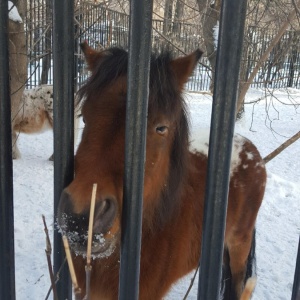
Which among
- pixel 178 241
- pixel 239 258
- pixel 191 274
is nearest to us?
pixel 178 241

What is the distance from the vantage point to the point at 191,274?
385 cm

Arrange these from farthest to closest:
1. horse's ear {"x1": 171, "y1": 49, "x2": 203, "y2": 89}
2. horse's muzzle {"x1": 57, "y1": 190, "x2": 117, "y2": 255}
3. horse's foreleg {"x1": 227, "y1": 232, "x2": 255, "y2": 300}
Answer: horse's foreleg {"x1": 227, "y1": 232, "x2": 255, "y2": 300} < horse's ear {"x1": 171, "y1": 49, "x2": 203, "y2": 89} < horse's muzzle {"x1": 57, "y1": 190, "x2": 117, "y2": 255}

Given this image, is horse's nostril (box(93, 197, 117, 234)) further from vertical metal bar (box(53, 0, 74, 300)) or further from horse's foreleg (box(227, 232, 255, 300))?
horse's foreleg (box(227, 232, 255, 300))

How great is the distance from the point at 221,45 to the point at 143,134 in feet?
0.87

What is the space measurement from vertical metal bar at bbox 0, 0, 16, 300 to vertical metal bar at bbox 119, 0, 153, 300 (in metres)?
0.31

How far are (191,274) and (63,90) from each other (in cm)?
324

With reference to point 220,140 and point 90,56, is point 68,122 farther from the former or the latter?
point 90,56

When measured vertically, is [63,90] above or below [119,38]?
below

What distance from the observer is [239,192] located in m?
3.21

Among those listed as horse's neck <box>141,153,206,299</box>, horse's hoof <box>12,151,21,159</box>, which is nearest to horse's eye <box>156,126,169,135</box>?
horse's neck <box>141,153,206,299</box>

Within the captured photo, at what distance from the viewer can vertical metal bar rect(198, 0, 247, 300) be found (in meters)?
0.86

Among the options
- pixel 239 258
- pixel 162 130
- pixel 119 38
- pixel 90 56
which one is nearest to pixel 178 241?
pixel 162 130

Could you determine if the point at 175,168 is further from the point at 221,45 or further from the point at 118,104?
the point at 221,45

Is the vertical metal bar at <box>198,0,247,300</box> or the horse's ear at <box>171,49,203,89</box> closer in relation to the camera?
the vertical metal bar at <box>198,0,247,300</box>
